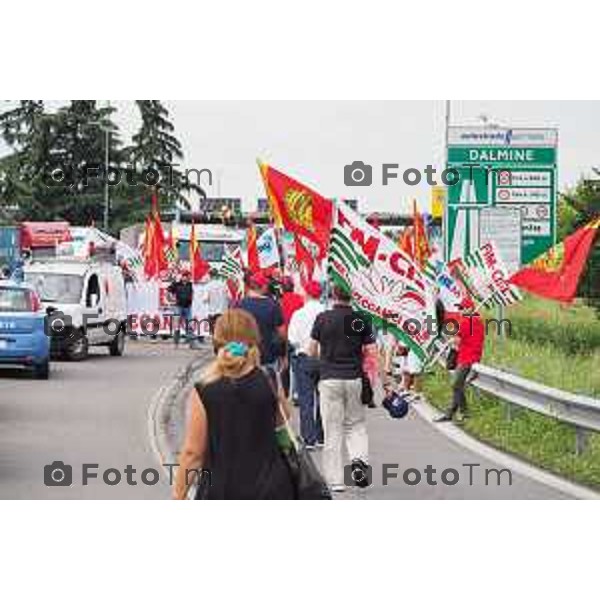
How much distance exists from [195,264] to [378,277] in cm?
2206

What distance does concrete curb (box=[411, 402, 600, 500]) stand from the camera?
13.7 m

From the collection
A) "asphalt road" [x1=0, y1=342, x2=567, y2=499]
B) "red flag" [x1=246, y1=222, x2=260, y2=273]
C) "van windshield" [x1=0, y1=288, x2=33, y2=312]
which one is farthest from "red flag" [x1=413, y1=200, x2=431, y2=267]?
"van windshield" [x1=0, y1=288, x2=33, y2=312]

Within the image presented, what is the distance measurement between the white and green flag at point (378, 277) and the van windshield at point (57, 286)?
50.7ft

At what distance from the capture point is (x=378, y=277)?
47.6 ft

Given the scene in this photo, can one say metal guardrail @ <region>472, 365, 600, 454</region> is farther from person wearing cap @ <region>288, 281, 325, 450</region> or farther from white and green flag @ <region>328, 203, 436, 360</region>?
person wearing cap @ <region>288, 281, 325, 450</region>

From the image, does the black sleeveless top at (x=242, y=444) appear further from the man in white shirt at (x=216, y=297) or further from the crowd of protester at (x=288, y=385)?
the man in white shirt at (x=216, y=297)

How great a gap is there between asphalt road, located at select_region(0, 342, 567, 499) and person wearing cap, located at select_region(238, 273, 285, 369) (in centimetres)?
132

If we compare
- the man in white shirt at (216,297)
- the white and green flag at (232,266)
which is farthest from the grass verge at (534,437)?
the white and green flag at (232,266)

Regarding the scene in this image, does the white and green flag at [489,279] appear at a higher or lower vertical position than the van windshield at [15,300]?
higher

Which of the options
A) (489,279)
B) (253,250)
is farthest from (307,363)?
(253,250)

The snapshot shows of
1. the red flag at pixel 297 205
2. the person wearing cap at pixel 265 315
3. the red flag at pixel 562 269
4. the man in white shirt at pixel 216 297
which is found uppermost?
the red flag at pixel 297 205

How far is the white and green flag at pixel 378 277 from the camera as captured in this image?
14.3m

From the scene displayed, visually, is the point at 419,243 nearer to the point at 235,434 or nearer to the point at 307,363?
the point at 307,363

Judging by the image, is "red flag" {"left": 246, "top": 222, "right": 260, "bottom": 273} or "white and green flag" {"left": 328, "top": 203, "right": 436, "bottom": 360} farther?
"red flag" {"left": 246, "top": 222, "right": 260, "bottom": 273}
